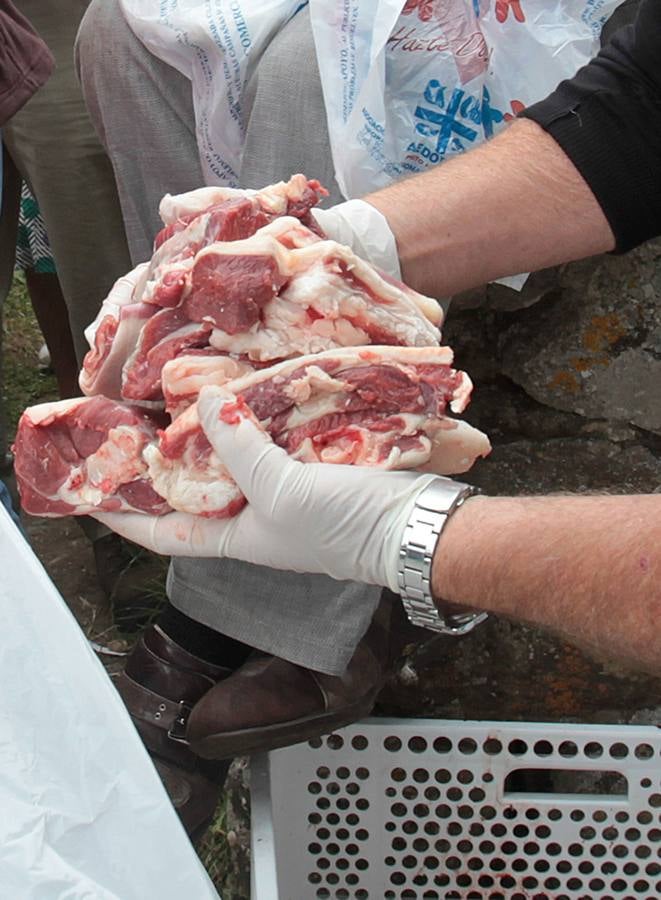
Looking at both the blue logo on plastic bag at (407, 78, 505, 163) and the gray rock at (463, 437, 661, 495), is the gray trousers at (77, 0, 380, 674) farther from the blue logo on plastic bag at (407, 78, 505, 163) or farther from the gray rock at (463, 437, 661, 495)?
the gray rock at (463, 437, 661, 495)

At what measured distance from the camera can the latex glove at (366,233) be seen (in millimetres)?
1465

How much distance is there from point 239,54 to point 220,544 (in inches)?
32.0

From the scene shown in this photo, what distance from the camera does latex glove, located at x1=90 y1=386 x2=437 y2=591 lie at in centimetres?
118

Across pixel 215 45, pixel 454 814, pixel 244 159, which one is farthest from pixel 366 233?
pixel 454 814

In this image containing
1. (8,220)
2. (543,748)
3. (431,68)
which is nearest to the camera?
(431,68)

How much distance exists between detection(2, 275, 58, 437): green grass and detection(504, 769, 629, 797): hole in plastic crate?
1.77m

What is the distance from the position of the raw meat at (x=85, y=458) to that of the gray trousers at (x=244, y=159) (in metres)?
0.30

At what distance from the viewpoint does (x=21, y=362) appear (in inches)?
139

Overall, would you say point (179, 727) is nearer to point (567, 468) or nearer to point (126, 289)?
point (126, 289)

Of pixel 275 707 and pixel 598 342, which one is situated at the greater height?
pixel 598 342

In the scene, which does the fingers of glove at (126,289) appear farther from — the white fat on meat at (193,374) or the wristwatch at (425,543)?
the wristwatch at (425,543)

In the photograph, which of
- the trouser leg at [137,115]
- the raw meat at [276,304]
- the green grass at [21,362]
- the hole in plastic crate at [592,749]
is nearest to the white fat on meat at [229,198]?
the raw meat at [276,304]

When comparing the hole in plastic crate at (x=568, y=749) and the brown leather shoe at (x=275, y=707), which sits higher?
the brown leather shoe at (x=275, y=707)

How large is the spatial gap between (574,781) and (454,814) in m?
0.33
